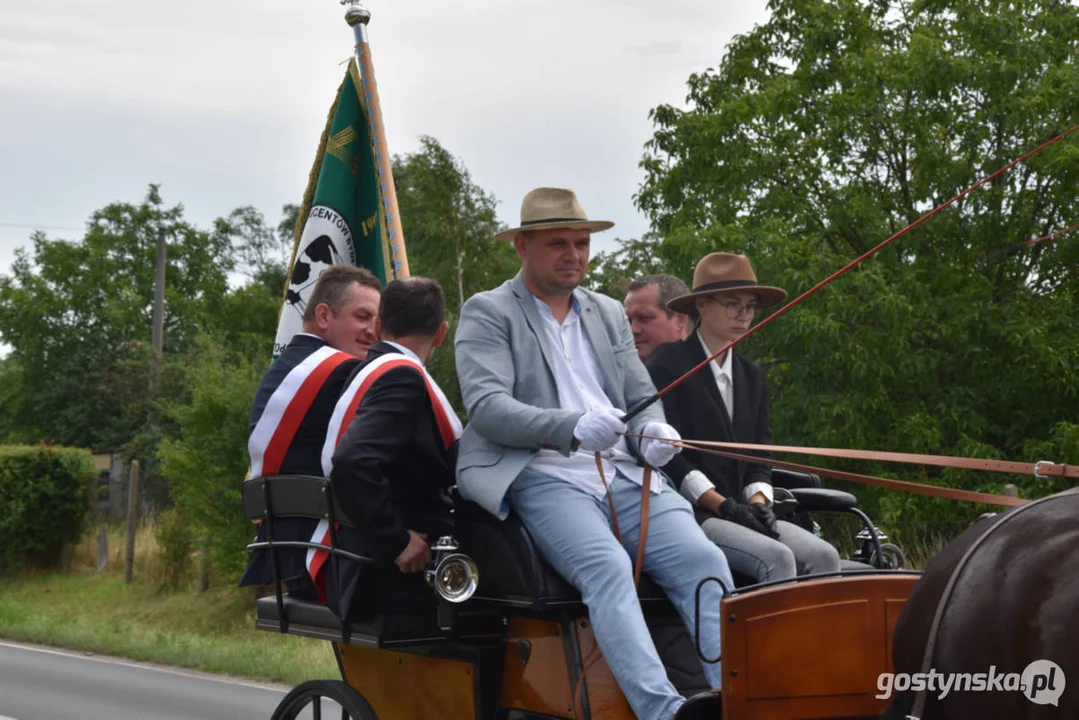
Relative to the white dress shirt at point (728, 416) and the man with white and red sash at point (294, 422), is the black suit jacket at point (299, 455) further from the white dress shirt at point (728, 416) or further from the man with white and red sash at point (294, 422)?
the white dress shirt at point (728, 416)

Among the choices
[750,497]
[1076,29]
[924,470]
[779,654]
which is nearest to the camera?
[779,654]

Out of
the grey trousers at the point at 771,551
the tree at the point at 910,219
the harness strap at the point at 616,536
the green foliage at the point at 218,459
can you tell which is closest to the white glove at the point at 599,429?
the harness strap at the point at 616,536

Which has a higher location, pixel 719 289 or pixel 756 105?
pixel 756 105

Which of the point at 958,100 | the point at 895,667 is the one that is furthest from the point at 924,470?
the point at 895,667

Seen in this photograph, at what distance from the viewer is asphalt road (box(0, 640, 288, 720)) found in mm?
8273

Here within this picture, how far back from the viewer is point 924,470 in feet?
47.2

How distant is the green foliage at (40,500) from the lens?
20.9 meters

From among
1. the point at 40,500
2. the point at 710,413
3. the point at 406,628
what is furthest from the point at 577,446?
the point at 40,500

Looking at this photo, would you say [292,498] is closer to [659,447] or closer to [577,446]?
[577,446]

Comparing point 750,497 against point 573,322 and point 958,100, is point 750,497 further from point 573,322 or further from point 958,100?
point 958,100

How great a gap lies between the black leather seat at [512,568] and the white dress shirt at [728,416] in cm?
63

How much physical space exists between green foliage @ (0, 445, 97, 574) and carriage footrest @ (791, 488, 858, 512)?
1782 cm

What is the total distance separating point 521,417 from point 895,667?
1.47 metres

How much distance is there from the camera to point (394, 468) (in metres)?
4.47
